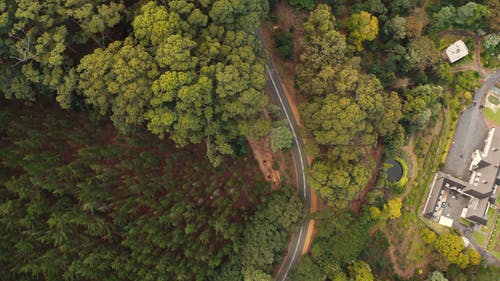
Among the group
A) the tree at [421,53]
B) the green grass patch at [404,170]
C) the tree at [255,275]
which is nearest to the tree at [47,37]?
the tree at [255,275]

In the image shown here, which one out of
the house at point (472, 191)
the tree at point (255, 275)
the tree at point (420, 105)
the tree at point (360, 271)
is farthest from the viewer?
the house at point (472, 191)

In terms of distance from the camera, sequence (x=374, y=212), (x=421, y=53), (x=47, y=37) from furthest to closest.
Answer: (x=421, y=53) → (x=374, y=212) → (x=47, y=37)

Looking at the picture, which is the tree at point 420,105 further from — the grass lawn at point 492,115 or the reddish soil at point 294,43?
the reddish soil at point 294,43

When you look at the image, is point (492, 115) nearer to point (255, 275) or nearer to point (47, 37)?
point (255, 275)

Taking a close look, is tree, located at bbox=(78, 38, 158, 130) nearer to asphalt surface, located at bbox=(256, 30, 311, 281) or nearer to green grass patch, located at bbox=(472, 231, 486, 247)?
asphalt surface, located at bbox=(256, 30, 311, 281)

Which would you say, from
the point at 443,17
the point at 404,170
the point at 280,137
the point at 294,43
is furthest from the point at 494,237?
the point at 294,43

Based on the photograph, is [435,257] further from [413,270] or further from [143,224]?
[143,224]

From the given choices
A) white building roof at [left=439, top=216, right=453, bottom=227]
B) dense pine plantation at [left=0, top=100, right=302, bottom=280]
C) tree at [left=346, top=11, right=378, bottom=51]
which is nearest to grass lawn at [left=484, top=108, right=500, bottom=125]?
white building roof at [left=439, top=216, right=453, bottom=227]
